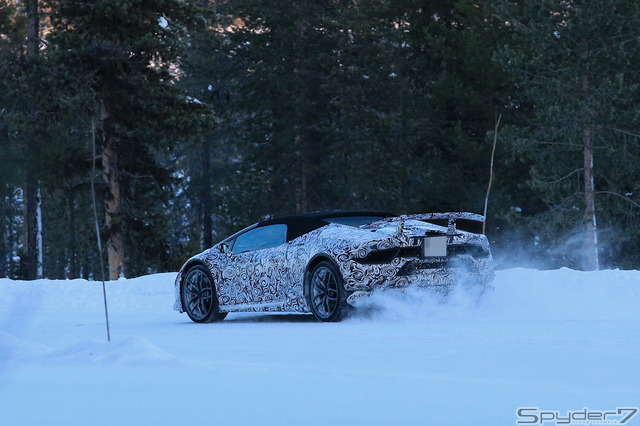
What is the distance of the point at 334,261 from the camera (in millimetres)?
11008

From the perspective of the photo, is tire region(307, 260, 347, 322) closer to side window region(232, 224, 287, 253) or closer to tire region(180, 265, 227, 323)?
side window region(232, 224, 287, 253)

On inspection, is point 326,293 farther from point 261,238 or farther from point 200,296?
point 200,296

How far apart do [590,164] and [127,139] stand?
15151mm

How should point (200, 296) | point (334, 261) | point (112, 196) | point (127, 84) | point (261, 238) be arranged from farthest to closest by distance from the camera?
point (112, 196) < point (127, 84) < point (200, 296) < point (261, 238) < point (334, 261)

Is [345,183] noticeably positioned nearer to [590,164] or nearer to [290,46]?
[290,46]

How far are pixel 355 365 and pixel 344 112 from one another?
3448 cm

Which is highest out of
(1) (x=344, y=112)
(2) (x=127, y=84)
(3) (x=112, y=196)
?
(1) (x=344, y=112)

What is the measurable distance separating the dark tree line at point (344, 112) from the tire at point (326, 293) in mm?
12250

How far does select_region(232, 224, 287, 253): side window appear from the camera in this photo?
12.2m

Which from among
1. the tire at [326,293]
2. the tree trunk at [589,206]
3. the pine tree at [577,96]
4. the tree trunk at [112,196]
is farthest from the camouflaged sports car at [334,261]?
the tree trunk at [589,206]

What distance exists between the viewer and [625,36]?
31.3 m

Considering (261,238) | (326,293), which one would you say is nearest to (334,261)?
(326,293)

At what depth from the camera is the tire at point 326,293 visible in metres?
11.0

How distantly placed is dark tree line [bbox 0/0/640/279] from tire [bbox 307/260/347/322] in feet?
40.2
